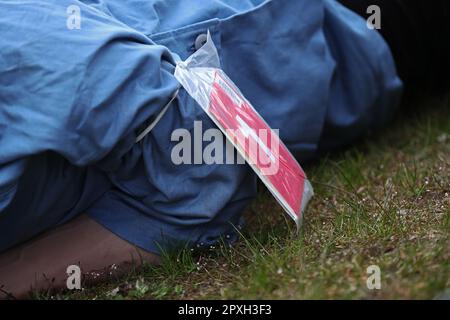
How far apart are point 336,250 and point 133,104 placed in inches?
16.7

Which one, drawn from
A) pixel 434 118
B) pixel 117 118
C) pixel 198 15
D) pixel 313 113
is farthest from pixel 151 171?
pixel 434 118

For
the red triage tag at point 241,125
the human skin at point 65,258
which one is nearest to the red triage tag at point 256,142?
the red triage tag at point 241,125

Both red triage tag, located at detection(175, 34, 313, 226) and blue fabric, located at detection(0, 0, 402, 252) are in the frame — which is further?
red triage tag, located at detection(175, 34, 313, 226)

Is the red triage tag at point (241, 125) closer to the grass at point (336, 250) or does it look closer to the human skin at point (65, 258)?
the grass at point (336, 250)

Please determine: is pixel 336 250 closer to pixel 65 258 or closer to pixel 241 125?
pixel 241 125

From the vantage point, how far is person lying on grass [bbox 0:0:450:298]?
126 cm

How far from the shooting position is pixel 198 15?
60.9 inches

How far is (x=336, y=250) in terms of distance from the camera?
133 centimetres

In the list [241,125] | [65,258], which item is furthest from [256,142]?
[65,258]

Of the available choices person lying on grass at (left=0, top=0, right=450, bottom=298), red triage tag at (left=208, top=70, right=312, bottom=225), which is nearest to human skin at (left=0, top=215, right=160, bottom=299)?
person lying on grass at (left=0, top=0, right=450, bottom=298)

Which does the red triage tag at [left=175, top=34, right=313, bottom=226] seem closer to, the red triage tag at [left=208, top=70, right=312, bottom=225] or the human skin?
the red triage tag at [left=208, top=70, right=312, bottom=225]

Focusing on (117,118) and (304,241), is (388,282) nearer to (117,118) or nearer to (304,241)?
(304,241)

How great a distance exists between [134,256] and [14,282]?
0.21m
